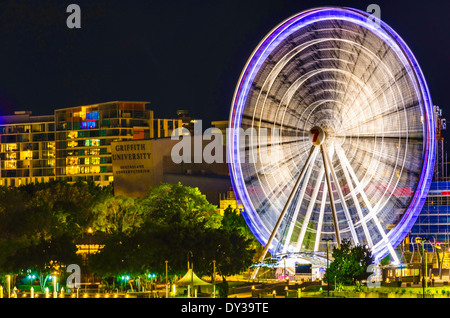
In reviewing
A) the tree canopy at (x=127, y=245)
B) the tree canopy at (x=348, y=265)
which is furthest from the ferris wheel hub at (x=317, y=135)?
the tree canopy at (x=127, y=245)

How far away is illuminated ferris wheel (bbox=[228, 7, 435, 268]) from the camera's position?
71000 millimetres

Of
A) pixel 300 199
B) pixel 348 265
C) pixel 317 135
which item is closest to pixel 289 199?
pixel 300 199

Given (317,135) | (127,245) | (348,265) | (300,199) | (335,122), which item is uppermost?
(335,122)

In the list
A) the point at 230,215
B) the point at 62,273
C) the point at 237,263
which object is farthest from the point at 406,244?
the point at 62,273

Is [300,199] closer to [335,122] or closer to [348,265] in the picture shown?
[348,265]

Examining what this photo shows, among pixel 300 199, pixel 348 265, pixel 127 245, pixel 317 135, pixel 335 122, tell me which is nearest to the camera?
pixel 317 135

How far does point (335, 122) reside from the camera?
246ft

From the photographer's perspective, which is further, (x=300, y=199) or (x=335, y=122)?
(x=300, y=199)

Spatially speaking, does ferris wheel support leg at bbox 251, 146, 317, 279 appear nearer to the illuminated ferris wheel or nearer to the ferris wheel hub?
the illuminated ferris wheel

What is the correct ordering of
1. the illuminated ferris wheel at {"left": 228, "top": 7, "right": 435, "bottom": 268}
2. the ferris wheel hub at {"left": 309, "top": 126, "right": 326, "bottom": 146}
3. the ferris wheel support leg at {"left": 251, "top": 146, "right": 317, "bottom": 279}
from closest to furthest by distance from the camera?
1. the illuminated ferris wheel at {"left": 228, "top": 7, "right": 435, "bottom": 268}
2. the ferris wheel hub at {"left": 309, "top": 126, "right": 326, "bottom": 146}
3. the ferris wheel support leg at {"left": 251, "top": 146, "right": 317, "bottom": 279}

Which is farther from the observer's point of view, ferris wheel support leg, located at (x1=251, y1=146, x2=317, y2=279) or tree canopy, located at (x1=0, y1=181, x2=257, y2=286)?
tree canopy, located at (x1=0, y1=181, x2=257, y2=286)

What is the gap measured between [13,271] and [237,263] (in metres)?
17.9

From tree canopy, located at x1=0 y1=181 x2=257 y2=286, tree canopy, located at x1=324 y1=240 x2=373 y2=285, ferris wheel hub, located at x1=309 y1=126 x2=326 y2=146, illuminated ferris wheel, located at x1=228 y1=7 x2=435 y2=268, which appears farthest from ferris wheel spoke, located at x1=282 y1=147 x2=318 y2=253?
tree canopy, located at x1=0 y1=181 x2=257 y2=286
